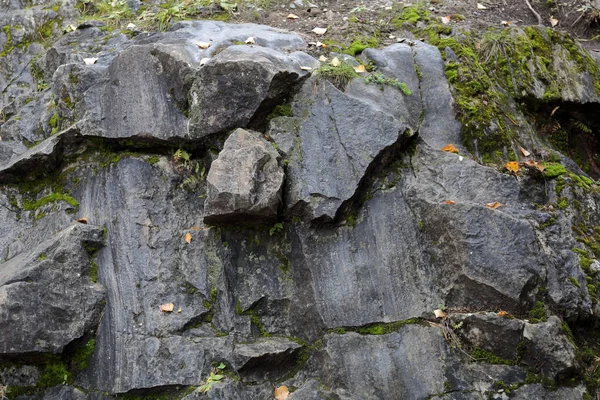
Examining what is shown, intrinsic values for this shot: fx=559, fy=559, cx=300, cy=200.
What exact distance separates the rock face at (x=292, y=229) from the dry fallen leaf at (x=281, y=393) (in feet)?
0.26

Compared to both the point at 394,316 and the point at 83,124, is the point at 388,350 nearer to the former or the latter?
the point at 394,316

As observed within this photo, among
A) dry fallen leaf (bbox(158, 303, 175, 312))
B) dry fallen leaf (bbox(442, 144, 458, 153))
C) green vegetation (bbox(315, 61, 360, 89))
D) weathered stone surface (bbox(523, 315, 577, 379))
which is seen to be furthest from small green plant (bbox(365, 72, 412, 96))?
dry fallen leaf (bbox(158, 303, 175, 312))

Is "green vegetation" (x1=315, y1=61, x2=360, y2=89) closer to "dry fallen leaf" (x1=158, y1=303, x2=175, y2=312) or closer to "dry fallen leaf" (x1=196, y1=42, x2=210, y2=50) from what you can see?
"dry fallen leaf" (x1=196, y1=42, x2=210, y2=50)

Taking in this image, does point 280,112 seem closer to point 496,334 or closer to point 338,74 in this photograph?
point 338,74

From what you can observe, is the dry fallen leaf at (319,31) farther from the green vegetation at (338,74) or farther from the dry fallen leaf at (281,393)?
the dry fallen leaf at (281,393)

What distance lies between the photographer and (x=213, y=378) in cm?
438

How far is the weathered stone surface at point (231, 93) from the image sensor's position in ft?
16.8

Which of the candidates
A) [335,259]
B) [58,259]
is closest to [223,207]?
[335,259]

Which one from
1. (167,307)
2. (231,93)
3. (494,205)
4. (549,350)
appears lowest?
(167,307)

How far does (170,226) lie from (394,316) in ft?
6.99

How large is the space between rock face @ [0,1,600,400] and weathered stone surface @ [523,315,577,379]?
0.01 metres

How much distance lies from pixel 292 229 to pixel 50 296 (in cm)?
205

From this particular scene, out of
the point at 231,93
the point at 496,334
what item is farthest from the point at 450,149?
the point at 231,93

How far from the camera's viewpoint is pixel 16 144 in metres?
5.73
